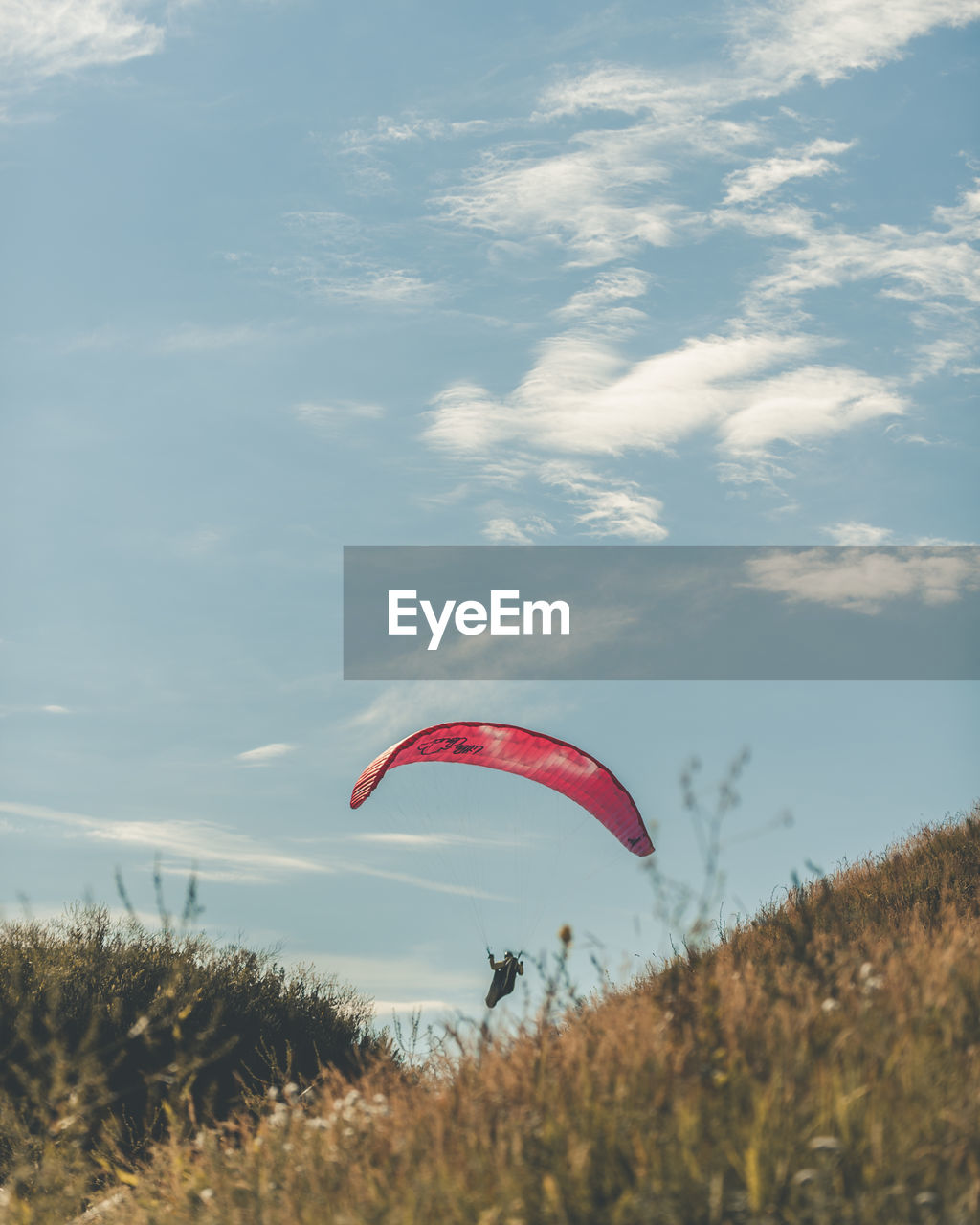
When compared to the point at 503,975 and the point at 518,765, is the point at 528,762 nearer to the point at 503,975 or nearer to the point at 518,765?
the point at 518,765

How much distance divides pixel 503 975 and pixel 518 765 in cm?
306

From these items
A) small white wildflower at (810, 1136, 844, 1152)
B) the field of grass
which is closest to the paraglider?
the field of grass

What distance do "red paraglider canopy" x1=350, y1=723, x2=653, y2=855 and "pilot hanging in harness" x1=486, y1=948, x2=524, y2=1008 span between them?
248 centimetres

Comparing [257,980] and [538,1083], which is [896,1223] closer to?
[538,1083]

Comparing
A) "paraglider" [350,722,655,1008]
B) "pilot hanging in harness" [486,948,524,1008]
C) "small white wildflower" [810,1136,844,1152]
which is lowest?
"pilot hanging in harness" [486,948,524,1008]

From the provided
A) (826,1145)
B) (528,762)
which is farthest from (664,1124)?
(528,762)

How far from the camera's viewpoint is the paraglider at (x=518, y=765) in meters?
14.2

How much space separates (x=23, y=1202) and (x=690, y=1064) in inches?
200

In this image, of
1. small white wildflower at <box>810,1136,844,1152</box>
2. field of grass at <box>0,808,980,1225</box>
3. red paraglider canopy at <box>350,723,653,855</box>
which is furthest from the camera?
red paraglider canopy at <box>350,723,653,855</box>

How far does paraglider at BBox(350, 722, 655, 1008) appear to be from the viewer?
14.2m

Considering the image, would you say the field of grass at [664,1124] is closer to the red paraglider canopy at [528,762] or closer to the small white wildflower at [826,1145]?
the small white wildflower at [826,1145]

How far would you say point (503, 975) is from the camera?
48.1 ft

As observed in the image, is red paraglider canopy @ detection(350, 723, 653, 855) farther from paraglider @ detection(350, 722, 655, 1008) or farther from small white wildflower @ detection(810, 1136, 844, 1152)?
small white wildflower @ detection(810, 1136, 844, 1152)

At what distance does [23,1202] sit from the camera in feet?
23.8
